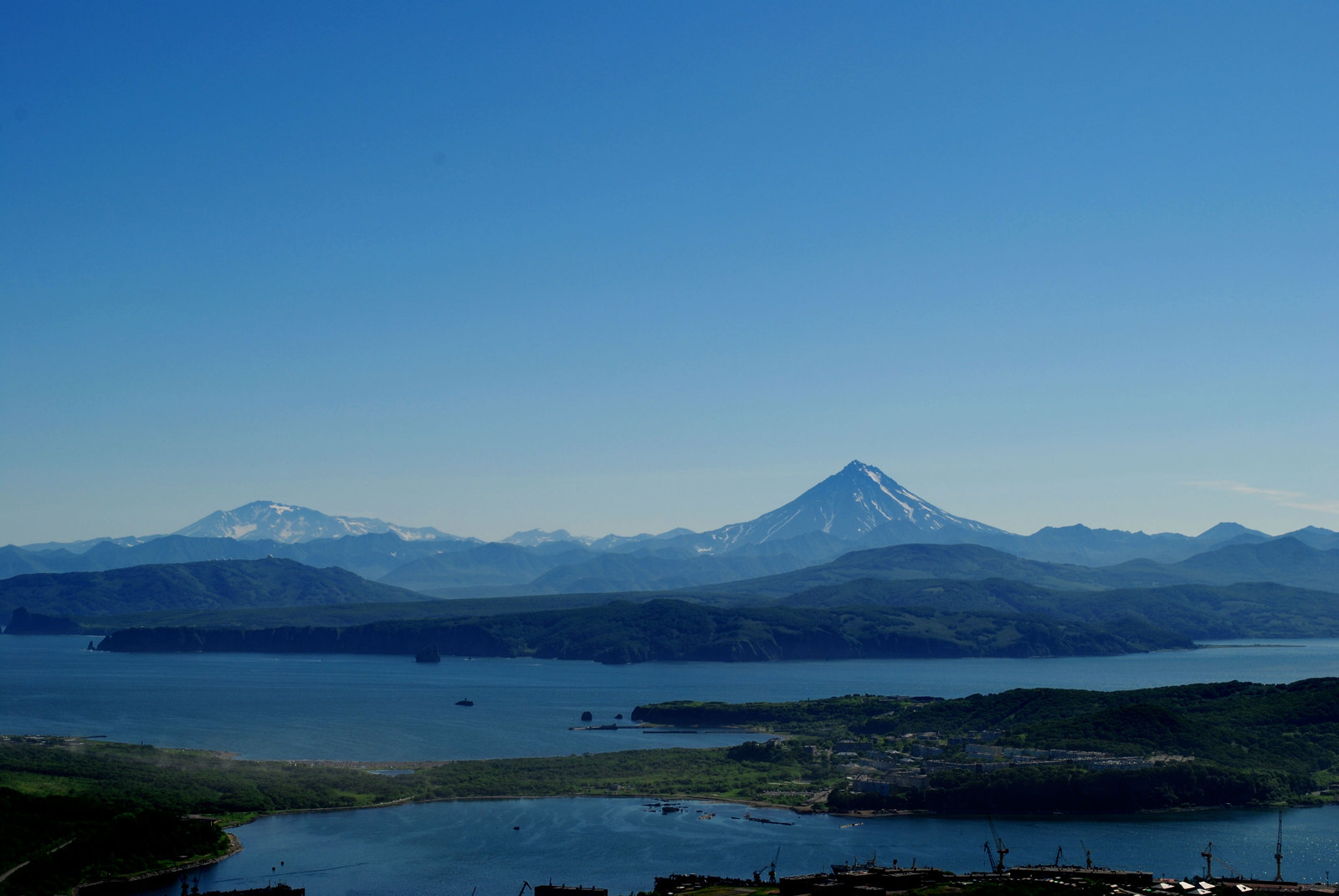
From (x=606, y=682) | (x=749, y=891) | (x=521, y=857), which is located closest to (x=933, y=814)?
(x=521, y=857)

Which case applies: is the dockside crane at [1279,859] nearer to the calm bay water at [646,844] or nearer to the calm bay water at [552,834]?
the calm bay water at [646,844]

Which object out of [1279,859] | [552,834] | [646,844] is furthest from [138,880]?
[1279,859]

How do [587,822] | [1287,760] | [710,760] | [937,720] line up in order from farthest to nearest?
[937,720]
[710,760]
[1287,760]
[587,822]

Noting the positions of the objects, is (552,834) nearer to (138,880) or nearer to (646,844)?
(646,844)

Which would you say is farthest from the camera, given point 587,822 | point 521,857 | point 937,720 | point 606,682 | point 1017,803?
point 606,682

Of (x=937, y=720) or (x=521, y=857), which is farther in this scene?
(x=937, y=720)

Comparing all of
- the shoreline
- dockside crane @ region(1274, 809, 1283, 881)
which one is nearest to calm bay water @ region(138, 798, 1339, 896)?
dockside crane @ region(1274, 809, 1283, 881)

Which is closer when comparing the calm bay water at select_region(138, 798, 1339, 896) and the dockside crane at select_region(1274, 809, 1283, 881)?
the dockside crane at select_region(1274, 809, 1283, 881)

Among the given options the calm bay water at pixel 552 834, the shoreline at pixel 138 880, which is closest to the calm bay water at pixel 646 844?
the calm bay water at pixel 552 834

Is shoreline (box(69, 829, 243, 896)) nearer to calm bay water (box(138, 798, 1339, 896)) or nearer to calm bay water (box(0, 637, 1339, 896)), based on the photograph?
calm bay water (box(0, 637, 1339, 896))

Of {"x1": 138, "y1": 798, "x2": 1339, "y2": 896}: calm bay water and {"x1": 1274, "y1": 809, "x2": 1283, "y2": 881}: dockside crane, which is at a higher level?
{"x1": 1274, "y1": 809, "x2": 1283, "y2": 881}: dockside crane

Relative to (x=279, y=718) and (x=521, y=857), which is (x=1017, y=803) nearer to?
(x=521, y=857)
